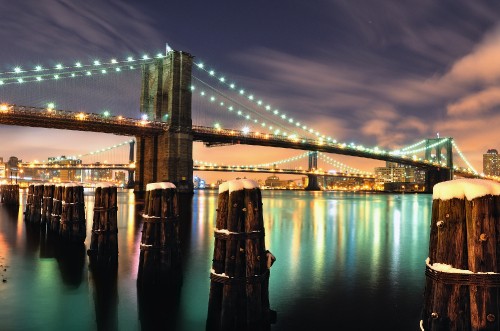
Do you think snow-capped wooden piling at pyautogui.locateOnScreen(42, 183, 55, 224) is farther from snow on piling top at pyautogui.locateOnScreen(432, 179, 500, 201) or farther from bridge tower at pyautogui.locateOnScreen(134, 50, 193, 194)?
bridge tower at pyautogui.locateOnScreen(134, 50, 193, 194)

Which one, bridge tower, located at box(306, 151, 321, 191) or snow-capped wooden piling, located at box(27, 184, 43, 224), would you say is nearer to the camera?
snow-capped wooden piling, located at box(27, 184, 43, 224)

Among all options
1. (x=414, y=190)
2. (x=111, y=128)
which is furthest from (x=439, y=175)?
(x=111, y=128)

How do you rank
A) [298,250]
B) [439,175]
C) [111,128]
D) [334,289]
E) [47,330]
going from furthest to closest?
[439,175] < [111,128] < [298,250] < [334,289] < [47,330]

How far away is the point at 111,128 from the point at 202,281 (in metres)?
47.7

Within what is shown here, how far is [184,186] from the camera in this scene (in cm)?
5497

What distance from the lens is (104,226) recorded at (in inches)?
399

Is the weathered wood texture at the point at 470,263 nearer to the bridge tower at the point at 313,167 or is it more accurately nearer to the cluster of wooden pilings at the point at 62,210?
the cluster of wooden pilings at the point at 62,210

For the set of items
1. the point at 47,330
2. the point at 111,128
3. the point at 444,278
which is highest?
the point at 111,128

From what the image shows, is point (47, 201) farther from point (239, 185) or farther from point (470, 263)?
point (470, 263)

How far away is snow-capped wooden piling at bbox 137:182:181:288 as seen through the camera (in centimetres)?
804

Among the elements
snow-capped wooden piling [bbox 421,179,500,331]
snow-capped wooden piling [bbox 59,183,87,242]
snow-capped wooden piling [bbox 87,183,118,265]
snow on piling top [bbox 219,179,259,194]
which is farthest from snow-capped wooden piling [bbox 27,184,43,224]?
snow-capped wooden piling [bbox 421,179,500,331]

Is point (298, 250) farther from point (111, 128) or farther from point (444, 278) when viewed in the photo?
point (111, 128)

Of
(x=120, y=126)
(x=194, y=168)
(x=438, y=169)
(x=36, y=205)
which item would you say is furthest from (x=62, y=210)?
(x=438, y=169)

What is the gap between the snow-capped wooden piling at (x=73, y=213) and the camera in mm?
13203
